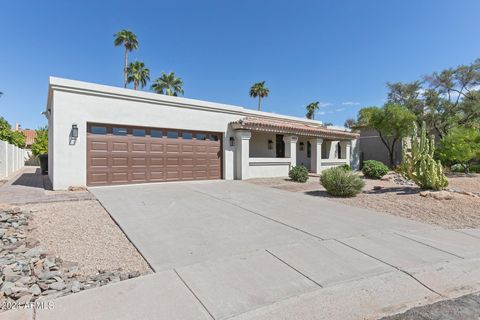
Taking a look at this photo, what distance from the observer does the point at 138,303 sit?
2.79 meters

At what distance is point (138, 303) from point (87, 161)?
30.9ft

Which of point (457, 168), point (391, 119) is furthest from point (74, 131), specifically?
point (457, 168)

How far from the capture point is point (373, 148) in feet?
86.3

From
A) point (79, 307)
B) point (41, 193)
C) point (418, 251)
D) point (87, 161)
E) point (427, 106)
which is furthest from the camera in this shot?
point (427, 106)

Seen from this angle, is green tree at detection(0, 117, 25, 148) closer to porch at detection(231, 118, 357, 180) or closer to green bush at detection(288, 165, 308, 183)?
porch at detection(231, 118, 357, 180)

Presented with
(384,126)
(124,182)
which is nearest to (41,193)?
(124,182)

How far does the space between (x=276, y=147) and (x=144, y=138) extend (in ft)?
31.9

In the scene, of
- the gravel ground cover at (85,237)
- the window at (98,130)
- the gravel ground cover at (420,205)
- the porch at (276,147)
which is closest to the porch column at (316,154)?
the porch at (276,147)

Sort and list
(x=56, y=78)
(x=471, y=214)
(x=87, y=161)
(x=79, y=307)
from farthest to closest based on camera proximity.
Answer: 1. (x=87, y=161)
2. (x=56, y=78)
3. (x=471, y=214)
4. (x=79, y=307)

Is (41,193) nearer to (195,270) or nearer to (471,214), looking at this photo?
(195,270)

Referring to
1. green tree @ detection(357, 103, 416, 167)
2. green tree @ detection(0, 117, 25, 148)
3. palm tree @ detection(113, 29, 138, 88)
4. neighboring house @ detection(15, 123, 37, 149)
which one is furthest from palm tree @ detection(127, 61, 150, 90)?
green tree @ detection(357, 103, 416, 167)

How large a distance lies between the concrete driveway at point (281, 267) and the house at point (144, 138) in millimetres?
4913

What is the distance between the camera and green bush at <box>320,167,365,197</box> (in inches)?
371

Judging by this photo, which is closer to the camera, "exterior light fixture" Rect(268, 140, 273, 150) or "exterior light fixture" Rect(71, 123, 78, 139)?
"exterior light fixture" Rect(71, 123, 78, 139)
